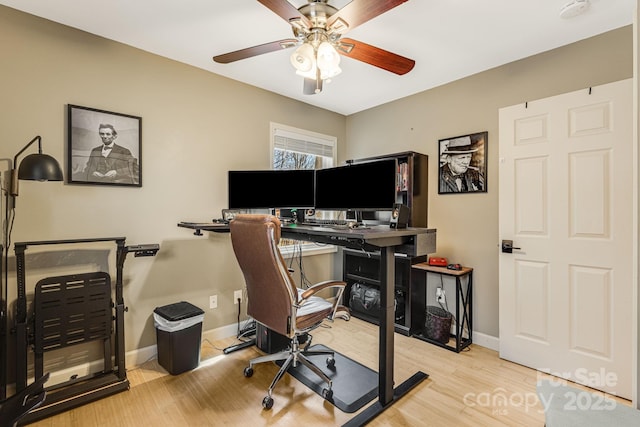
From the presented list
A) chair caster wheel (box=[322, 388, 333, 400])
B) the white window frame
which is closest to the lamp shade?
the white window frame

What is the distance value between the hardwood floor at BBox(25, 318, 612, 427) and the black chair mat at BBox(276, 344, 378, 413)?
2.3 inches

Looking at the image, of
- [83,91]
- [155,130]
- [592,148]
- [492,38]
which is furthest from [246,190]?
[592,148]

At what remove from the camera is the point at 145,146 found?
2475 millimetres

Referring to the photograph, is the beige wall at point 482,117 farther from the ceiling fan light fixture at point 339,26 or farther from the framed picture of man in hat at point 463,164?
the ceiling fan light fixture at point 339,26

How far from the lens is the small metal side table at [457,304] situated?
8.91 feet

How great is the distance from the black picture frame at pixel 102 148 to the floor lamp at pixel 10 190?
0.26 m

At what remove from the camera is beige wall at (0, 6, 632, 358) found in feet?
6.69

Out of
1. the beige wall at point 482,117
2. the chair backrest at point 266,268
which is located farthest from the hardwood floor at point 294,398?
the beige wall at point 482,117

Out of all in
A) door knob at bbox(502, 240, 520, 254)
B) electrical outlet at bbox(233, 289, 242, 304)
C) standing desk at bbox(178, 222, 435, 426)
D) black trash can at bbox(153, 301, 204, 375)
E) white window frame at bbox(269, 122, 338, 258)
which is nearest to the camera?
standing desk at bbox(178, 222, 435, 426)

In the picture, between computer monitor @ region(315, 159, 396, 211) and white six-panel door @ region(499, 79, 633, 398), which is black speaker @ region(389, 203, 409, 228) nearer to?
computer monitor @ region(315, 159, 396, 211)

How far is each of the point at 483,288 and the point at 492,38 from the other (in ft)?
6.83

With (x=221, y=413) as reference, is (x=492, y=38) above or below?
above

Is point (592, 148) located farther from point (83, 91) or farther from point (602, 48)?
point (83, 91)

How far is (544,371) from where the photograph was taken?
2.34m
